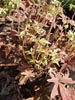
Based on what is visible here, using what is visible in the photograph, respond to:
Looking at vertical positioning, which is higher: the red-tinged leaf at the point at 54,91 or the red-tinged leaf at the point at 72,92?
the red-tinged leaf at the point at 54,91

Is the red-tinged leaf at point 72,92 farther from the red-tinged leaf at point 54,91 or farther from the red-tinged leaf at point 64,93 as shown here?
the red-tinged leaf at point 54,91

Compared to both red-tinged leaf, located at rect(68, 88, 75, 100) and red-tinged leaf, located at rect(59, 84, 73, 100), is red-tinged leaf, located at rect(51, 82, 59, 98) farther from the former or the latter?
red-tinged leaf, located at rect(68, 88, 75, 100)

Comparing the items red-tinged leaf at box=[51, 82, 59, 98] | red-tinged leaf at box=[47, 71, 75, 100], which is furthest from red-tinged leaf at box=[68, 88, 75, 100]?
red-tinged leaf at box=[51, 82, 59, 98]

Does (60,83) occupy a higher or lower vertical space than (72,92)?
higher

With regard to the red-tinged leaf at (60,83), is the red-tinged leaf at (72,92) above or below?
below

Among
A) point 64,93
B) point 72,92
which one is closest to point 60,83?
point 64,93

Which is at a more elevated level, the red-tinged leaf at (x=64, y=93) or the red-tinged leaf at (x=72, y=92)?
the red-tinged leaf at (x=64, y=93)

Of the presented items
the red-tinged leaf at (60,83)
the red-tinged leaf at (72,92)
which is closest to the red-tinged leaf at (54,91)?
the red-tinged leaf at (60,83)

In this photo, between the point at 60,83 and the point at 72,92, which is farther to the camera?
the point at 72,92

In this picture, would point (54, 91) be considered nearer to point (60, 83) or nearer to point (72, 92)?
point (60, 83)

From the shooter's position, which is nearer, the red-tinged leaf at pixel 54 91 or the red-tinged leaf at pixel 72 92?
the red-tinged leaf at pixel 54 91

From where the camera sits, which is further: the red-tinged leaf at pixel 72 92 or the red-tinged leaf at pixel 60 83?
the red-tinged leaf at pixel 72 92

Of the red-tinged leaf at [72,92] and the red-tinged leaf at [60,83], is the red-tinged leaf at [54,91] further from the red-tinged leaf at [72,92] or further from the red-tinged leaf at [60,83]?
the red-tinged leaf at [72,92]

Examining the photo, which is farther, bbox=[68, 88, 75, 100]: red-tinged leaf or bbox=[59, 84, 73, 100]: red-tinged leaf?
bbox=[68, 88, 75, 100]: red-tinged leaf
